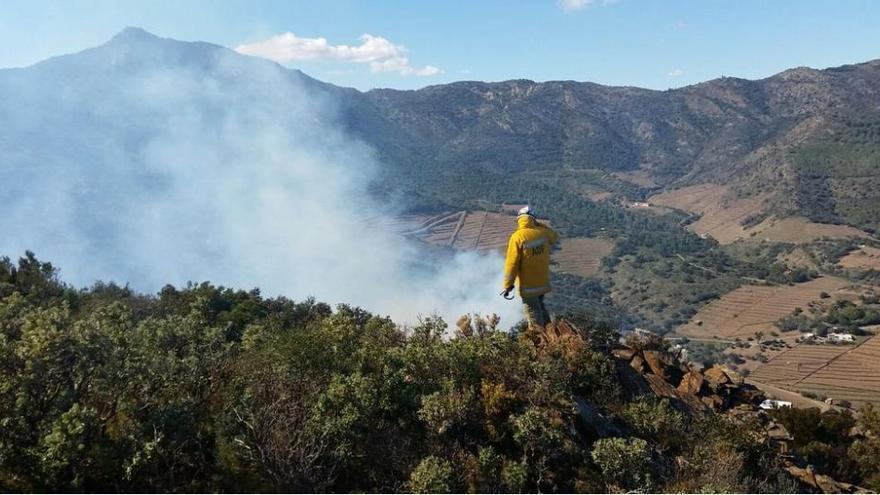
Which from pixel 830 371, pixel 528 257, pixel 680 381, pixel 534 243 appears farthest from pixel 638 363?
pixel 830 371

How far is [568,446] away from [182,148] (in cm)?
20822

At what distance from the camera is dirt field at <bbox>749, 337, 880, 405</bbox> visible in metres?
72.8

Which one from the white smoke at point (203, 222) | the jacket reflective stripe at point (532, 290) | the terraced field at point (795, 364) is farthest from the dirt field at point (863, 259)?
the jacket reflective stripe at point (532, 290)

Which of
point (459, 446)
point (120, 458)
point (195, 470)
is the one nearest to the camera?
point (120, 458)

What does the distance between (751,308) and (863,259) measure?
1623 inches

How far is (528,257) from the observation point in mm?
15758

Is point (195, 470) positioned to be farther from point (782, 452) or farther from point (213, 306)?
point (213, 306)

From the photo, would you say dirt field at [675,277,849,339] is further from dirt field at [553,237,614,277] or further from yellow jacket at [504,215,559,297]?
yellow jacket at [504,215,559,297]

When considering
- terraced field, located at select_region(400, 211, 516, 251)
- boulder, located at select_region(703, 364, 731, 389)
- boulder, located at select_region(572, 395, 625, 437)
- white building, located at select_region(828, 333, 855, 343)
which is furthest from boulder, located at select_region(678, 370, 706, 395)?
terraced field, located at select_region(400, 211, 516, 251)

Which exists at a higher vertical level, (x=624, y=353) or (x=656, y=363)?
(x=624, y=353)

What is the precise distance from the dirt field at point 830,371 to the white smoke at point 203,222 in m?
37.4

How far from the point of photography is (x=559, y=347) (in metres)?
16.2

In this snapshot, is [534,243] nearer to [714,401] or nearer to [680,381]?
[680,381]

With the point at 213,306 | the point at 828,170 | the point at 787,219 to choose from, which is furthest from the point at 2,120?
the point at 828,170
